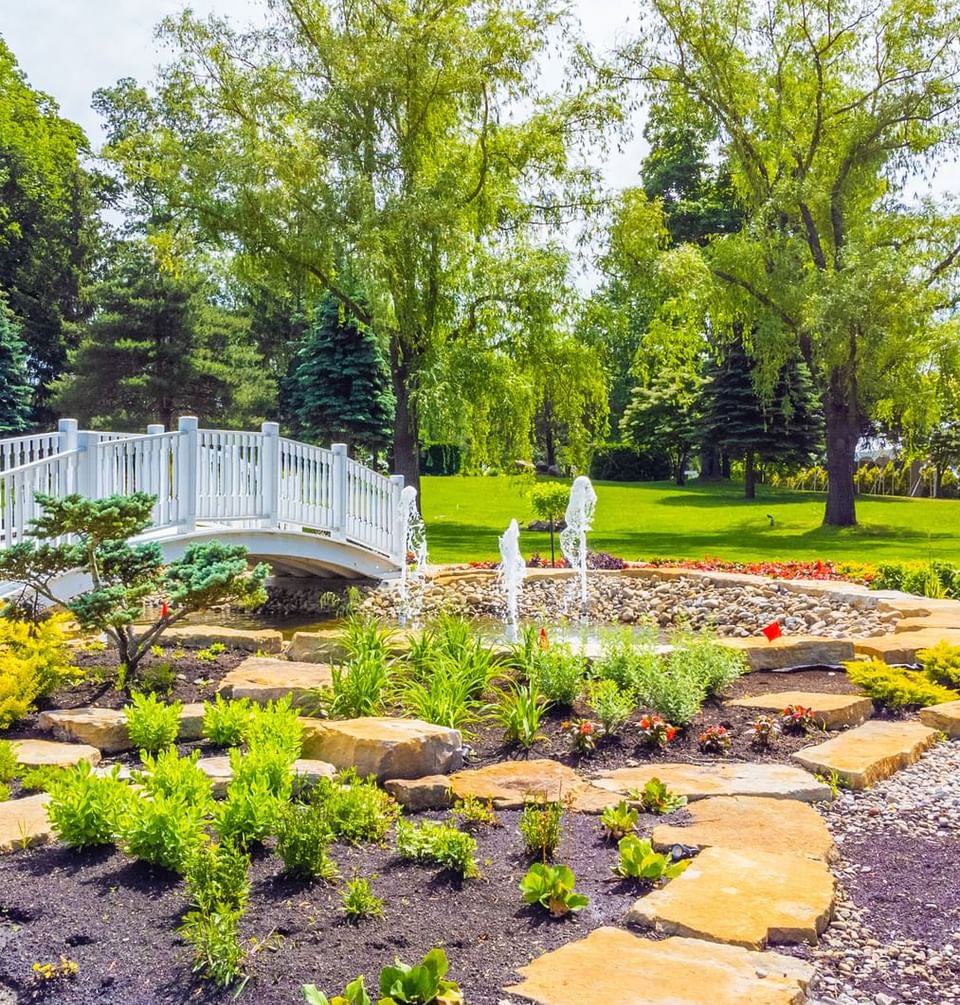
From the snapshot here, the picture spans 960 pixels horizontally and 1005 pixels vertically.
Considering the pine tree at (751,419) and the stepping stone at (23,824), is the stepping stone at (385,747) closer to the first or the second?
the stepping stone at (23,824)

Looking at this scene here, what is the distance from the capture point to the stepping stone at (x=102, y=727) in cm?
461

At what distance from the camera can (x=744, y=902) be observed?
2.70 meters

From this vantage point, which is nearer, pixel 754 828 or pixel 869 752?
pixel 754 828

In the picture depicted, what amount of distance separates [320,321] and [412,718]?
19741mm

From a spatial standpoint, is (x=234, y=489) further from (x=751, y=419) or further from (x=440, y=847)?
(x=751, y=419)

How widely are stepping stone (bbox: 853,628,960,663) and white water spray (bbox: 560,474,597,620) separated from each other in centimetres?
421

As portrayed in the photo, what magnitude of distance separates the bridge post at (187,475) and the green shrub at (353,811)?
6.40 meters

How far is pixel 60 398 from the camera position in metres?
24.8

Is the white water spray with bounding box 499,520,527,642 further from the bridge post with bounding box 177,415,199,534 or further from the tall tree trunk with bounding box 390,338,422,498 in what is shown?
the tall tree trunk with bounding box 390,338,422,498

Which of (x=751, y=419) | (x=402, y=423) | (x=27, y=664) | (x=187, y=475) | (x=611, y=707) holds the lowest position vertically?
(x=611, y=707)

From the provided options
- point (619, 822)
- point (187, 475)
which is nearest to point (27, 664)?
point (619, 822)

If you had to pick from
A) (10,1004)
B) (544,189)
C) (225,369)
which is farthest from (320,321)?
(10,1004)

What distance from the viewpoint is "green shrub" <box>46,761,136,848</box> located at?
3.12 metres

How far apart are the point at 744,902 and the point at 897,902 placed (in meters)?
0.53
